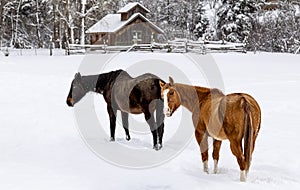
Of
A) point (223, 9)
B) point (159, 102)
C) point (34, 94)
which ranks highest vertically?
point (223, 9)

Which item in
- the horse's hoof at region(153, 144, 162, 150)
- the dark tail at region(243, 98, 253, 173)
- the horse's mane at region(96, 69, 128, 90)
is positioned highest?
the horse's mane at region(96, 69, 128, 90)

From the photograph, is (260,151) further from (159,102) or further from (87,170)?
(87,170)

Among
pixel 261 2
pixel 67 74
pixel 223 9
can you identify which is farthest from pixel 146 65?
pixel 261 2

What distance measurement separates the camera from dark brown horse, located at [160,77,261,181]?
4.34m

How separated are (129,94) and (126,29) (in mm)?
31331

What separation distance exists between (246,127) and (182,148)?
218 centimetres

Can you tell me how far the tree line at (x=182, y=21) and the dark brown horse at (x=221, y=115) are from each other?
25187mm

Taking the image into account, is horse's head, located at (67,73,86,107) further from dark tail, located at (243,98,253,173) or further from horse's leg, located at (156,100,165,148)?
dark tail, located at (243,98,253,173)

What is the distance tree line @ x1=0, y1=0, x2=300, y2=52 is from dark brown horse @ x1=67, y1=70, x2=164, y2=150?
23.2m

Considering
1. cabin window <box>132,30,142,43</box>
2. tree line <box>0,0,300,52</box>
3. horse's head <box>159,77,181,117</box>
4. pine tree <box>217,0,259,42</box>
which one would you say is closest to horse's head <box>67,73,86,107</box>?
horse's head <box>159,77,181,117</box>

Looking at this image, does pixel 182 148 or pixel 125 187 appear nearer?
pixel 125 187

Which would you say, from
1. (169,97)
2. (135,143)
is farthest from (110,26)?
(169,97)

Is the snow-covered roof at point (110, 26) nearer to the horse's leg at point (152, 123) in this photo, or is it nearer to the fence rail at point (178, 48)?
the fence rail at point (178, 48)

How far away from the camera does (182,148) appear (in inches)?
250
